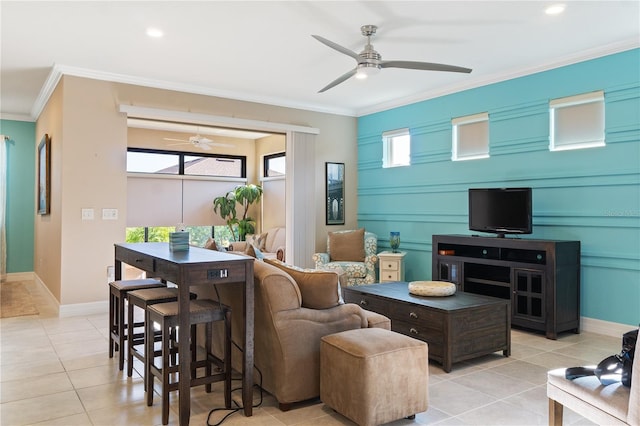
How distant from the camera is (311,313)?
279 centimetres

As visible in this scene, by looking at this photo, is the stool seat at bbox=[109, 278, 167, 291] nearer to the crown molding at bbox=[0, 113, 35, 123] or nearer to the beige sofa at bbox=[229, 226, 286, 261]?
the beige sofa at bbox=[229, 226, 286, 261]

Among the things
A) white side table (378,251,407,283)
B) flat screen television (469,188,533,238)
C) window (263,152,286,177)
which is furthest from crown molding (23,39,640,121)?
white side table (378,251,407,283)

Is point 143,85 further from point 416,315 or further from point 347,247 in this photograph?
point 416,315

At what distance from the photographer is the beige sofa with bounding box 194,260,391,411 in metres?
2.67

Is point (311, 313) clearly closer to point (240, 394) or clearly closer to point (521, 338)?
point (240, 394)

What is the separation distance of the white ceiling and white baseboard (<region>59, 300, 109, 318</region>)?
2.66m

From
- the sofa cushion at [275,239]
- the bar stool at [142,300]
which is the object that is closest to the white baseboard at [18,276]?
the sofa cushion at [275,239]

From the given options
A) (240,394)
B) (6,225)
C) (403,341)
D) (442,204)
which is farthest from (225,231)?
(403,341)

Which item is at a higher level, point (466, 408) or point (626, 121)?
point (626, 121)

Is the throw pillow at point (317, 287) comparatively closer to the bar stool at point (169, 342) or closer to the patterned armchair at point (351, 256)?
the bar stool at point (169, 342)

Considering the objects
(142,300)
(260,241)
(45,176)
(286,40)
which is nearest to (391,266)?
(260,241)

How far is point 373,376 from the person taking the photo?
2.39 m

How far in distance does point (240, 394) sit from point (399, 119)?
4916 mm

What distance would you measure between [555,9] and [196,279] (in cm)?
348
